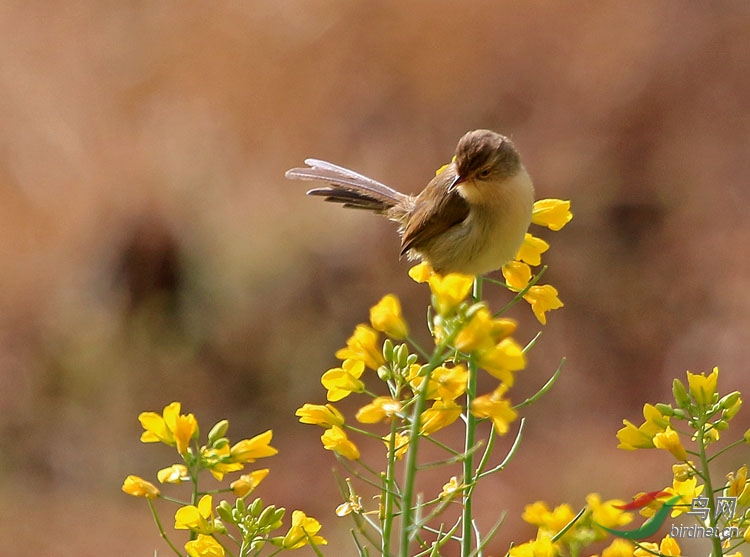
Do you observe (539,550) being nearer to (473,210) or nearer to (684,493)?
(684,493)

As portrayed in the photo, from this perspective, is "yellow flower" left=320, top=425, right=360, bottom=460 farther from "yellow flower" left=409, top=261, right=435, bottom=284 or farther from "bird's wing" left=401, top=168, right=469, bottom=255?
"bird's wing" left=401, top=168, right=469, bottom=255

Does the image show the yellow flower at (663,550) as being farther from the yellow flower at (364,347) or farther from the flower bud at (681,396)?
the yellow flower at (364,347)

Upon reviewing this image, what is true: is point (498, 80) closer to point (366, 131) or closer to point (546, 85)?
point (546, 85)

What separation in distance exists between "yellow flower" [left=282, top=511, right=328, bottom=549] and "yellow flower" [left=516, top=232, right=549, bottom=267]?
2.29 feet

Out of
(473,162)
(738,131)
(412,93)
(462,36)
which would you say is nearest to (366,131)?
(412,93)

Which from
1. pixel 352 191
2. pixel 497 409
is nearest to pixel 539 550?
pixel 497 409

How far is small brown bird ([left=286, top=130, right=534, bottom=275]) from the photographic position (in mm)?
2082

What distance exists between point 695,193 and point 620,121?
27.8 inches

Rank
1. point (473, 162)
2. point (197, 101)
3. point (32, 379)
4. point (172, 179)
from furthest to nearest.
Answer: point (197, 101) → point (172, 179) → point (32, 379) → point (473, 162)

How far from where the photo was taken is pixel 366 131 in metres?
7.18

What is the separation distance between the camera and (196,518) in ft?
4.69

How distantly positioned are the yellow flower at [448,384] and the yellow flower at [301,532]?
331mm

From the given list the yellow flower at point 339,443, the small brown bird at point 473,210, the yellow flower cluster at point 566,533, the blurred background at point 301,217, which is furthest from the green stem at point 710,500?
the blurred background at point 301,217

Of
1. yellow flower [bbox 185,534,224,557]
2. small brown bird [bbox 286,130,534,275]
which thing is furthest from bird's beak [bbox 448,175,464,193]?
yellow flower [bbox 185,534,224,557]
